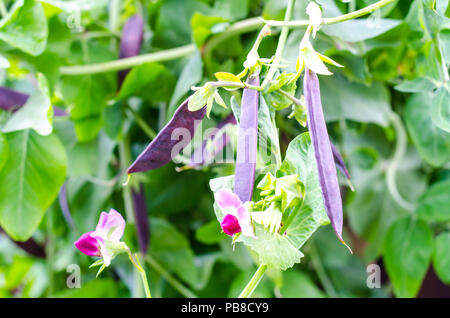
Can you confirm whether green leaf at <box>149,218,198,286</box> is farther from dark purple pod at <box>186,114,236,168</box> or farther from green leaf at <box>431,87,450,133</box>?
green leaf at <box>431,87,450,133</box>

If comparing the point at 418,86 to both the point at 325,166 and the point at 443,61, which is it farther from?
the point at 325,166

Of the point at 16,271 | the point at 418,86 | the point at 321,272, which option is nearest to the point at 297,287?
the point at 321,272

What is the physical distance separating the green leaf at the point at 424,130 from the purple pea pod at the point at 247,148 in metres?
0.18

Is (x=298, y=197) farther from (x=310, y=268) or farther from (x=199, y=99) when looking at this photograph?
(x=310, y=268)

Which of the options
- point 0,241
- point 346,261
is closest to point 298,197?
point 346,261

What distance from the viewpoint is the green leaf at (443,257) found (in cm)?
Result: 32

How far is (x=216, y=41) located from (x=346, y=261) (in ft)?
0.78

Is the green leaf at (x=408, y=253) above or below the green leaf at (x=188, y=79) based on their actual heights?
below

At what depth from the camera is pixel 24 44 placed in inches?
10.4

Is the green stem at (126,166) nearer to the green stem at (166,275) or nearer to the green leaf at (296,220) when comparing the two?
the green stem at (166,275)

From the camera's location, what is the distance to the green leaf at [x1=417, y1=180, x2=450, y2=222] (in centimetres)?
32

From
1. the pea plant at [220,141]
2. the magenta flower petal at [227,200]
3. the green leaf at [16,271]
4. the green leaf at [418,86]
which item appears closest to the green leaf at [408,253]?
the pea plant at [220,141]

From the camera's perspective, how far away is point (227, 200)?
0.15 m

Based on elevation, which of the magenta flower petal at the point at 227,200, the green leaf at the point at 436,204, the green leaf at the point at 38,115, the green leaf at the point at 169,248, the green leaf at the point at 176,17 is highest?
the green leaf at the point at 176,17
